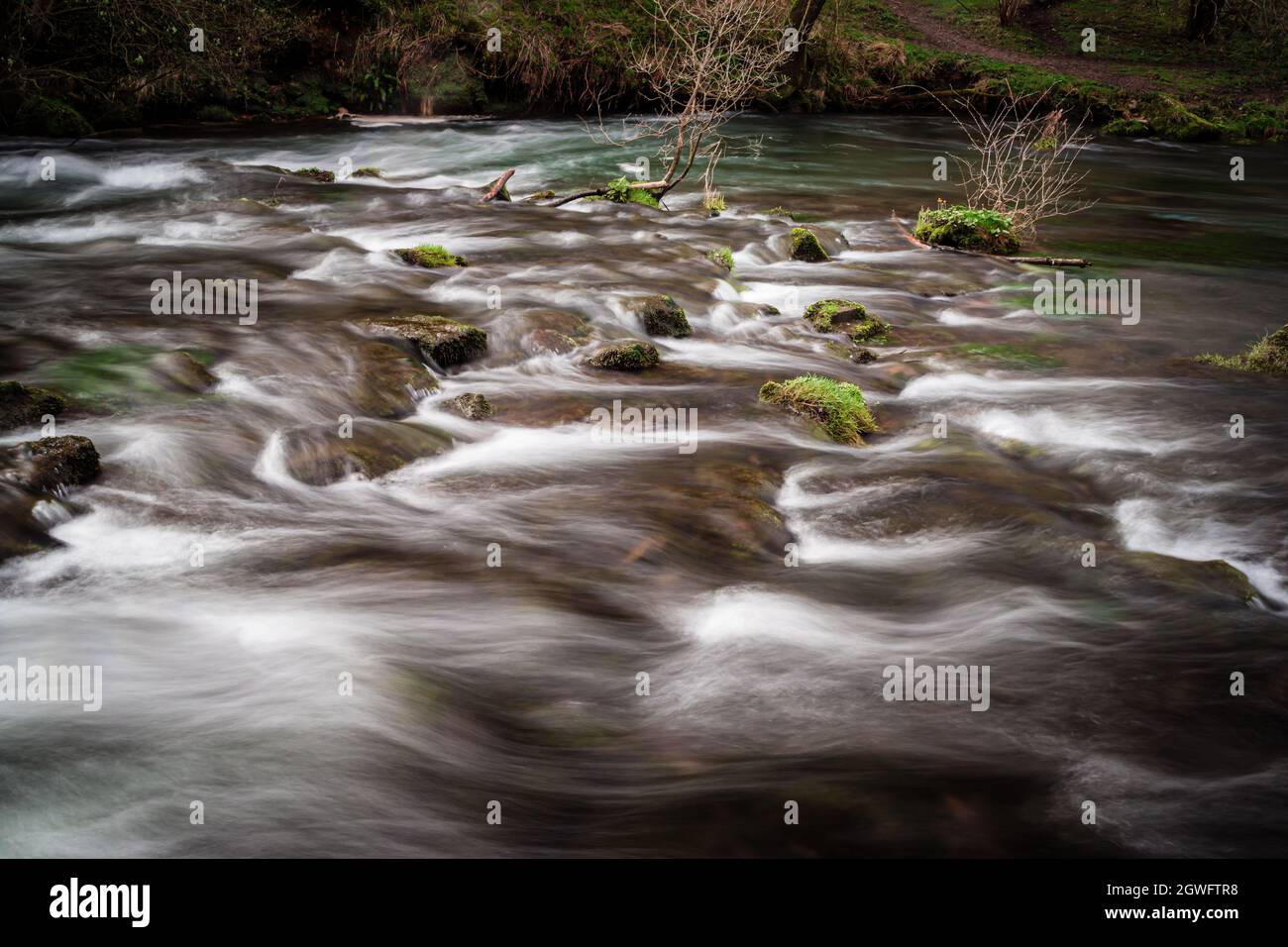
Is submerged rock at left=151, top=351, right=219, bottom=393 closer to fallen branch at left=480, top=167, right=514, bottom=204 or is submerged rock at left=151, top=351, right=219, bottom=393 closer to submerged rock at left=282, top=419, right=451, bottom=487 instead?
submerged rock at left=282, top=419, right=451, bottom=487

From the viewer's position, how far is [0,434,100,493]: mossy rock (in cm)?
518

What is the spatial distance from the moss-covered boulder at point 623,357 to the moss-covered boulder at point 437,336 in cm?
98

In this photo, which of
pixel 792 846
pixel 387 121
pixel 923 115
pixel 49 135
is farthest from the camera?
pixel 923 115

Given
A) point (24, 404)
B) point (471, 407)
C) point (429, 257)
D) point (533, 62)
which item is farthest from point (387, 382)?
point (533, 62)

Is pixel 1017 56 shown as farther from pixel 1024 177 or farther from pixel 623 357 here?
pixel 623 357

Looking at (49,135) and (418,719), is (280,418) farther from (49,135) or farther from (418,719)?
(49,135)

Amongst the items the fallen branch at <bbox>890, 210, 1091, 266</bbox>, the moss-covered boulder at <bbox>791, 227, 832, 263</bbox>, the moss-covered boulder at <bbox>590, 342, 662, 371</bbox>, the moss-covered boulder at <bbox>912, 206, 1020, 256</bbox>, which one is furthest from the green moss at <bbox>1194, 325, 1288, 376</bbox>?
the moss-covered boulder at <bbox>590, 342, 662, 371</bbox>

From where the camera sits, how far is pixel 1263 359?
916 cm

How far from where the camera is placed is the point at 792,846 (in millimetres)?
3373

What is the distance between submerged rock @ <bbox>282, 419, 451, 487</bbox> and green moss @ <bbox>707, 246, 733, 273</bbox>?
20.4 ft

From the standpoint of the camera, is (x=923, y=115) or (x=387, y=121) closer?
(x=387, y=121)

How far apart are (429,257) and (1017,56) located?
28.9m
